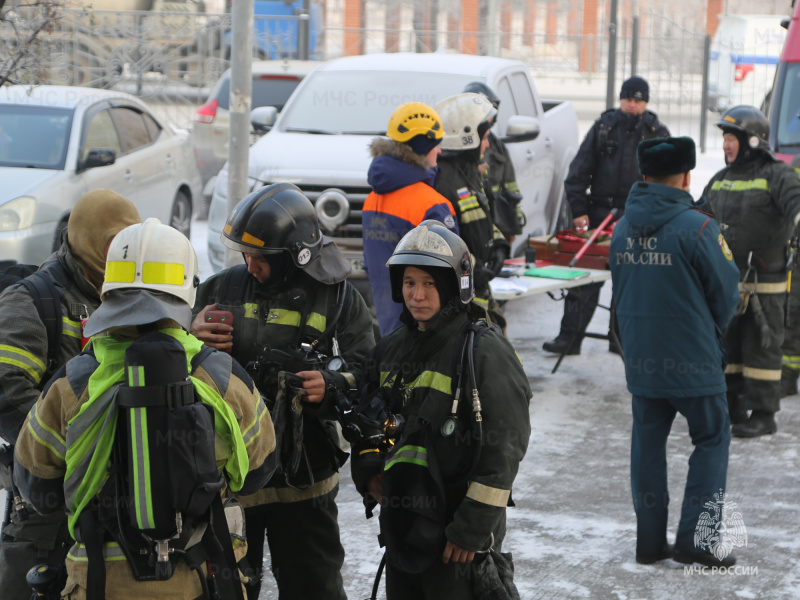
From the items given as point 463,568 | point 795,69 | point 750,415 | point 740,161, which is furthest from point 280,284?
point 795,69

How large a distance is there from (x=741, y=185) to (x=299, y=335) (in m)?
4.13

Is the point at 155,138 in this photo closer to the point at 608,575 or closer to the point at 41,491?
the point at 608,575

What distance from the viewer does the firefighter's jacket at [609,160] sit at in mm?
8562

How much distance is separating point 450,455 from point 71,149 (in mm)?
6823

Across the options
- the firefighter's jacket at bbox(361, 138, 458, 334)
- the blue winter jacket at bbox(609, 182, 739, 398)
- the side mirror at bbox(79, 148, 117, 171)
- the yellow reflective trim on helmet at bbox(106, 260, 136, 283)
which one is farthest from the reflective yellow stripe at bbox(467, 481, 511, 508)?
the side mirror at bbox(79, 148, 117, 171)

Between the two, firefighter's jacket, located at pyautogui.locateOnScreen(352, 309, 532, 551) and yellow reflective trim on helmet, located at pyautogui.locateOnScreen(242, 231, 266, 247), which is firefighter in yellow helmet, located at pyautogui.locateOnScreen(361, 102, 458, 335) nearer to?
yellow reflective trim on helmet, located at pyautogui.locateOnScreen(242, 231, 266, 247)

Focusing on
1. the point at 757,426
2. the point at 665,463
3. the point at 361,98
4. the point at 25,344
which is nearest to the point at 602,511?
the point at 665,463

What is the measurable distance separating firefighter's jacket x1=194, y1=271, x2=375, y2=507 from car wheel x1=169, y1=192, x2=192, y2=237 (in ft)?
24.5

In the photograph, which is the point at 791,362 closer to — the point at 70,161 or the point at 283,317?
the point at 283,317

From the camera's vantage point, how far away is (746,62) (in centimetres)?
2172

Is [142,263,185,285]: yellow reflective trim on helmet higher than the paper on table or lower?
higher

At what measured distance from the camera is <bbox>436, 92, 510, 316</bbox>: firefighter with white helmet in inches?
241

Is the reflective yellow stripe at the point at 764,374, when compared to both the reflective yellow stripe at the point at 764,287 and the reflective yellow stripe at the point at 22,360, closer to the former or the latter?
the reflective yellow stripe at the point at 764,287

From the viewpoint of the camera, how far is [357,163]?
26.9 ft
